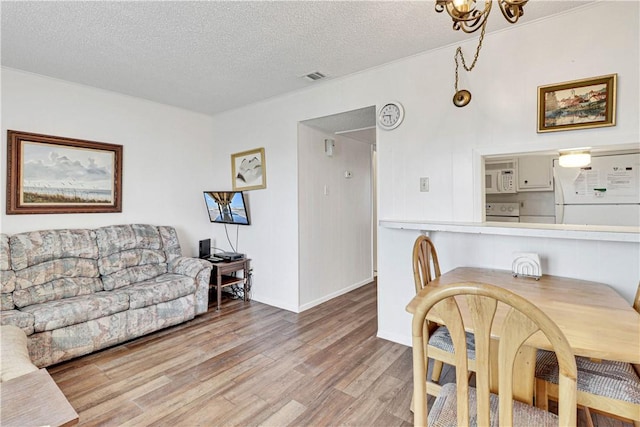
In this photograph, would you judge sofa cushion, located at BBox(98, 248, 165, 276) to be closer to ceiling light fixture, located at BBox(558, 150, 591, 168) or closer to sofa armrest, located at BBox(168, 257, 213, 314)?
sofa armrest, located at BBox(168, 257, 213, 314)

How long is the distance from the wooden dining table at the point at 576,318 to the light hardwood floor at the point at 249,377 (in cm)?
73

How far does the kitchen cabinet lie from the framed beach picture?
4.87 m

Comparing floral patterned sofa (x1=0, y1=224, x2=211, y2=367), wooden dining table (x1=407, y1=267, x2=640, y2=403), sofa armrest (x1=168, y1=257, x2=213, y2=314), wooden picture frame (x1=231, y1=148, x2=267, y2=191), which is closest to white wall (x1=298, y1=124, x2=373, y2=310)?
wooden picture frame (x1=231, y1=148, x2=267, y2=191)

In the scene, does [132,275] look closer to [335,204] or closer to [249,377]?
[249,377]

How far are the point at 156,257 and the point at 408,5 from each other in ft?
11.1

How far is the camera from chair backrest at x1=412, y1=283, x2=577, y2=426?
2.80ft

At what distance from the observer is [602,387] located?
127 cm

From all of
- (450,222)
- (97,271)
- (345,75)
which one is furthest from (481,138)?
(97,271)

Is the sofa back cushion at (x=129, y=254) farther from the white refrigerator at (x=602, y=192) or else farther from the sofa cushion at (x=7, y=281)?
the white refrigerator at (x=602, y=192)

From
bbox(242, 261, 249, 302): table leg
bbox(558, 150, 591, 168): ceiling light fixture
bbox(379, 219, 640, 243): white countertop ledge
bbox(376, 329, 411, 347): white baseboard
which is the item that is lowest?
bbox(376, 329, 411, 347): white baseboard

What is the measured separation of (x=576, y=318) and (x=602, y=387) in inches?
10.6

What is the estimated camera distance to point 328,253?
13.2 feet

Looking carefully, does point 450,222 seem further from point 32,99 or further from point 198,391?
point 32,99

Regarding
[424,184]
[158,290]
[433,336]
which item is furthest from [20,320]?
[424,184]
